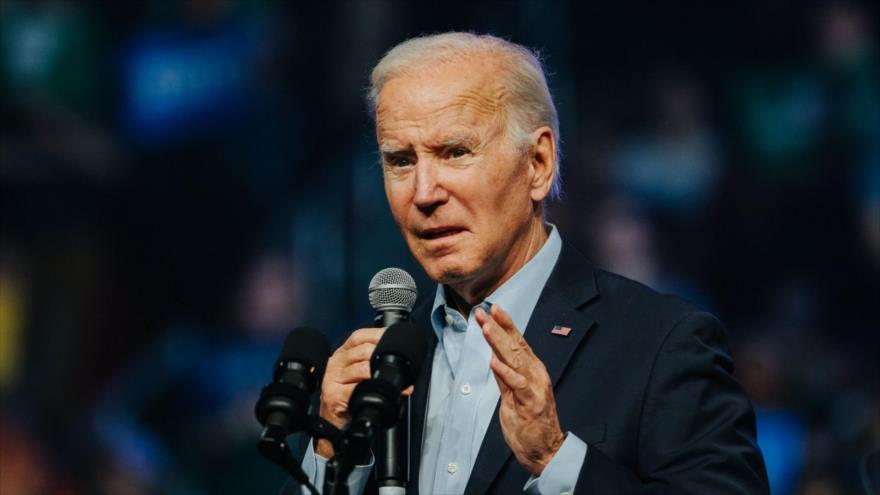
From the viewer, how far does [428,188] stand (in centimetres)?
207

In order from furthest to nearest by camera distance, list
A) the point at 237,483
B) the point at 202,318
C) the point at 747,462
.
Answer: the point at 202,318 < the point at 237,483 < the point at 747,462

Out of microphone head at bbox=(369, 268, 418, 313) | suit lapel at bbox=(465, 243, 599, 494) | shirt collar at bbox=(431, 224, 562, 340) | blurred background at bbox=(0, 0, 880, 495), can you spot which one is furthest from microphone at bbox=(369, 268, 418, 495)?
blurred background at bbox=(0, 0, 880, 495)

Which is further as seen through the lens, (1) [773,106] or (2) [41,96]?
(2) [41,96]

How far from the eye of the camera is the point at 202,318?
5.16 meters

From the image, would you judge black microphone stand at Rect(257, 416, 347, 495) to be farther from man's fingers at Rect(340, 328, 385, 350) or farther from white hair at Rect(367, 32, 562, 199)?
white hair at Rect(367, 32, 562, 199)

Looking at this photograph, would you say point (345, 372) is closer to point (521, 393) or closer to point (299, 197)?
point (521, 393)

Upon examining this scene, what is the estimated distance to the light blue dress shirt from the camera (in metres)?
2.06

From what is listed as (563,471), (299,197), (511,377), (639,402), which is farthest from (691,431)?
(299,197)

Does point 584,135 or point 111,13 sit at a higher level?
point 111,13

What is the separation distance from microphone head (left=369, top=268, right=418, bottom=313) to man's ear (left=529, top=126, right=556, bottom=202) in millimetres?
356

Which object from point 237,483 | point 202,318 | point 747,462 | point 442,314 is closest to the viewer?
point 747,462

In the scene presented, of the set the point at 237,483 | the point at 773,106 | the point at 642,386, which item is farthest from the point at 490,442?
the point at 773,106

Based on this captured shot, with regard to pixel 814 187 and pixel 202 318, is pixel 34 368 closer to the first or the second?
pixel 202 318

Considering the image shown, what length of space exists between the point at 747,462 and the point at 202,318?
140 inches
